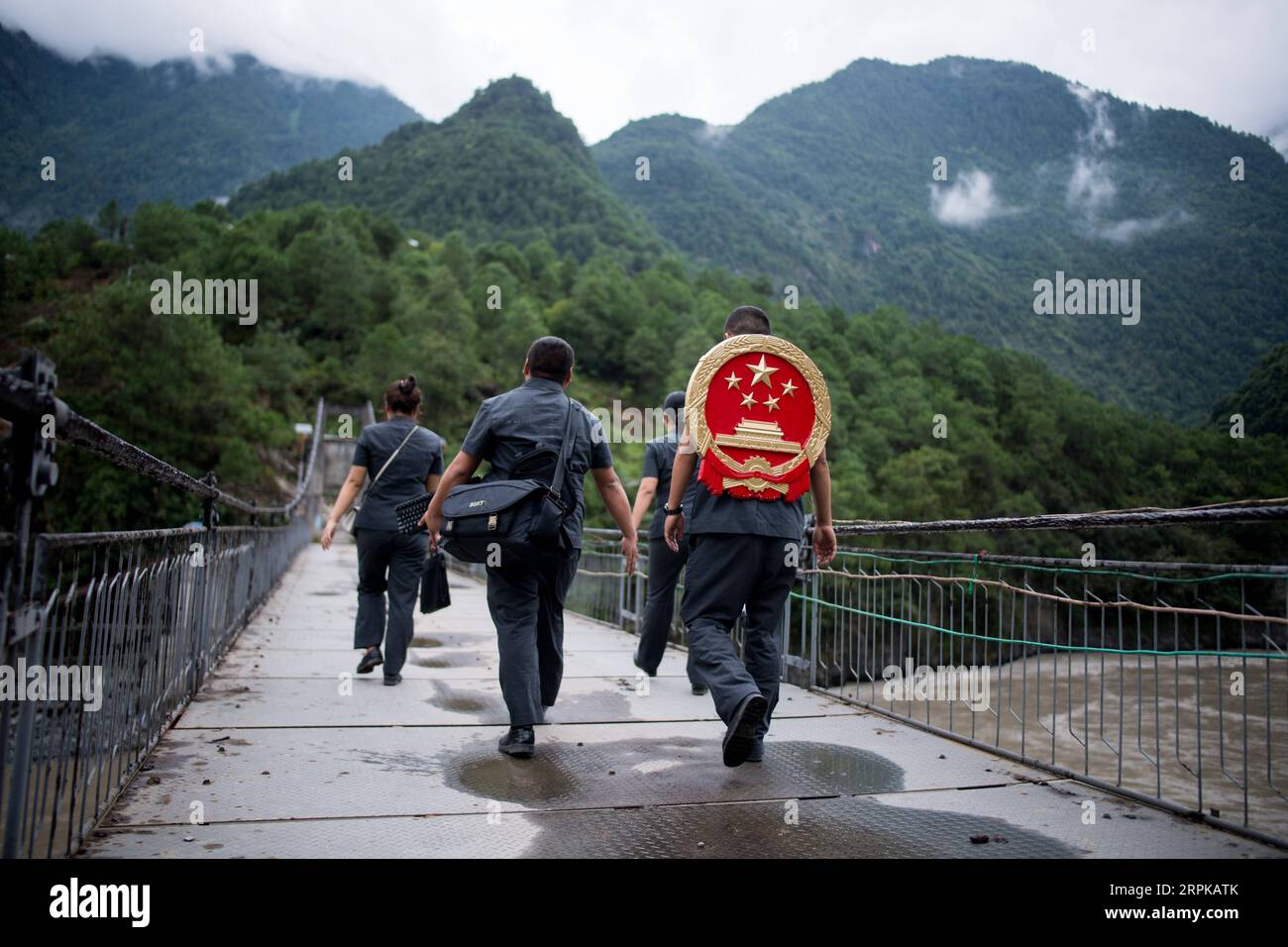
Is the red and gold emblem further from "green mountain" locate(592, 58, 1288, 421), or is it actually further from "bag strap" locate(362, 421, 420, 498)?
"green mountain" locate(592, 58, 1288, 421)

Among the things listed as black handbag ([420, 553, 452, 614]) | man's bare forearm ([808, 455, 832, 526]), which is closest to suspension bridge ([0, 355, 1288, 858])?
black handbag ([420, 553, 452, 614])

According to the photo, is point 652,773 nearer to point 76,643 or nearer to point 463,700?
point 463,700

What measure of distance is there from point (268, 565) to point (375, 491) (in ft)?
19.1

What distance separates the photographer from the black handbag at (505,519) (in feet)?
12.1

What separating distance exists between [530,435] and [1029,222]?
174 metres

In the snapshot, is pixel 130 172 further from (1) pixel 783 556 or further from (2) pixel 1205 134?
(1) pixel 783 556

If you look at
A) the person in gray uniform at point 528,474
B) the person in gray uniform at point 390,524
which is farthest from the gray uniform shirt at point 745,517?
the person in gray uniform at point 390,524

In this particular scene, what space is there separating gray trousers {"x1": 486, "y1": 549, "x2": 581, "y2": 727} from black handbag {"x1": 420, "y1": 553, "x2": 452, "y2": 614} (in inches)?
50.8

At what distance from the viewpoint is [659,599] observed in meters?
5.27

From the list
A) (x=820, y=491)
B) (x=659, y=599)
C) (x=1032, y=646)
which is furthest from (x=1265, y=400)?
(x=820, y=491)

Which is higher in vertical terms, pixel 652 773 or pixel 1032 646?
pixel 1032 646
